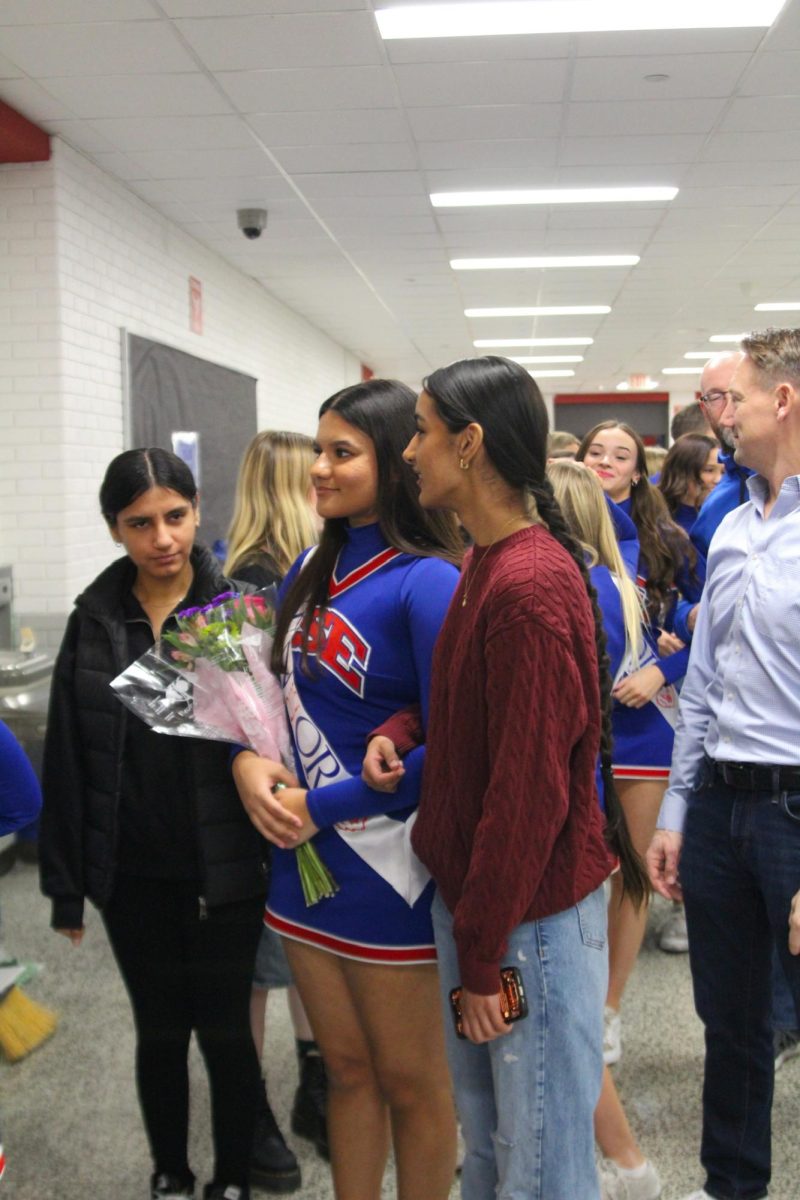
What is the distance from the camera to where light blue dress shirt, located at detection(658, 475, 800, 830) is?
1.75 m

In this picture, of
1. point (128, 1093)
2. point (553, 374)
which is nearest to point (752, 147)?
point (128, 1093)

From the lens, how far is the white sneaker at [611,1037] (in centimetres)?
264

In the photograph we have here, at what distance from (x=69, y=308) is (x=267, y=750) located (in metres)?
3.80

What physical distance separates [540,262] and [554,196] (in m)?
1.85

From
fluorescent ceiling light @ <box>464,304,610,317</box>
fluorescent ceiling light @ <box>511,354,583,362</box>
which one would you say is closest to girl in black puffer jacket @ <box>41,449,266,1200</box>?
fluorescent ceiling light @ <box>464,304,610,317</box>

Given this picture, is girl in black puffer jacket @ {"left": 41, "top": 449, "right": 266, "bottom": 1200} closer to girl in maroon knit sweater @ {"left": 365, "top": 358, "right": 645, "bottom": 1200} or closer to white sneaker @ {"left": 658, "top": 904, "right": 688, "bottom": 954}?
girl in maroon knit sweater @ {"left": 365, "top": 358, "right": 645, "bottom": 1200}

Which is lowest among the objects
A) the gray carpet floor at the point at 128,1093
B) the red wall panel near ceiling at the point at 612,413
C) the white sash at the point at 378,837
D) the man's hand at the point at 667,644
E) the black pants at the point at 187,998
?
the gray carpet floor at the point at 128,1093

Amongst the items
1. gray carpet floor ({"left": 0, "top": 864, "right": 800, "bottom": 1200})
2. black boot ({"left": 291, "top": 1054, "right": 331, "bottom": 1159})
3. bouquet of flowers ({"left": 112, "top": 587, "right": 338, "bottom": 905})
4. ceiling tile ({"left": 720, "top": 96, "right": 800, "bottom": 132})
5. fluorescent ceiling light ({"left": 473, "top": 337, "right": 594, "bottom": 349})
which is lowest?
gray carpet floor ({"left": 0, "top": 864, "right": 800, "bottom": 1200})

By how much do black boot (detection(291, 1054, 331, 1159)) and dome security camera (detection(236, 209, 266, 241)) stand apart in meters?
5.07

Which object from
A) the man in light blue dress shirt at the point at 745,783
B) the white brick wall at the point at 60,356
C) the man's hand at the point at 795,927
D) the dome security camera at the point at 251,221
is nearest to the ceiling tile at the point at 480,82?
the white brick wall at the point at 60,356

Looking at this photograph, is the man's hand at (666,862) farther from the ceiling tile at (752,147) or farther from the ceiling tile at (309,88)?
the ceiling tile at (752,147)

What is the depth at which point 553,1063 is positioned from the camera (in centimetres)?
137

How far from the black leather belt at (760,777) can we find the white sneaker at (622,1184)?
2.90ft

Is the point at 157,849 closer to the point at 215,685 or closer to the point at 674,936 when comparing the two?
the point at 215,685
